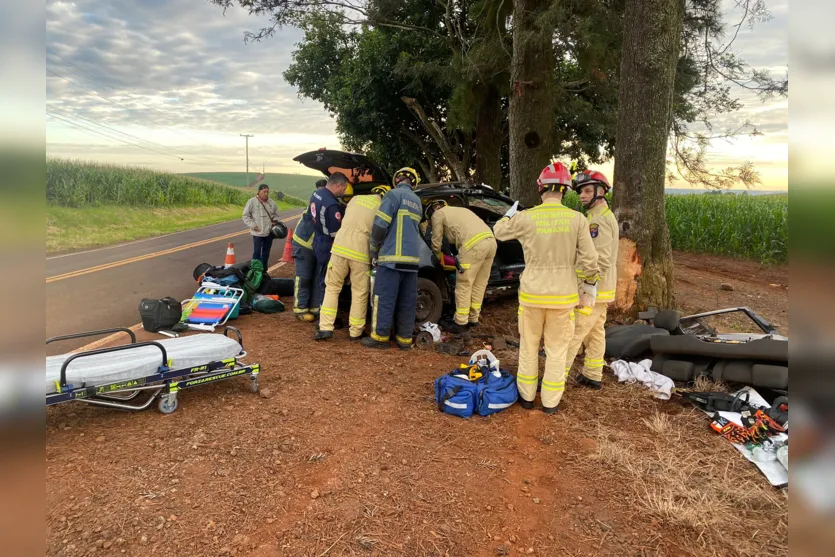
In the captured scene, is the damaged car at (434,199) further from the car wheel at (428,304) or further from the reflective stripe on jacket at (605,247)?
the reflective stripe on jacket at (605,247)

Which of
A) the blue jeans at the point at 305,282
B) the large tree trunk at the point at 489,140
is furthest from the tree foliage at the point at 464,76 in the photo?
the blue jeans at the point at 305,282

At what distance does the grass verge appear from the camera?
13.1 metres

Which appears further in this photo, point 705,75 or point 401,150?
point 401,150

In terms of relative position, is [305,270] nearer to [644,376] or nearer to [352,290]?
[352,290]

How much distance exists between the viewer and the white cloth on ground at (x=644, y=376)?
14.5ft

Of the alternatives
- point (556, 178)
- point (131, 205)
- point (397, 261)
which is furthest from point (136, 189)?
point (556, 178)

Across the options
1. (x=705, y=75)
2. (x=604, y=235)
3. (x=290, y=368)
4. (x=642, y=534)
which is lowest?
(x=642, y=534)

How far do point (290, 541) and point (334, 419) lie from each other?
1329 mm

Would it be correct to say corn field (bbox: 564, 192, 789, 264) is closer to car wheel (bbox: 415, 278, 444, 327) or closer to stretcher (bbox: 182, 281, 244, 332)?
car wheel (bbox: 415, 278, 444, 327)

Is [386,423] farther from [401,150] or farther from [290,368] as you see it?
[401,150]

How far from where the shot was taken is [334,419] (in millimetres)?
3805

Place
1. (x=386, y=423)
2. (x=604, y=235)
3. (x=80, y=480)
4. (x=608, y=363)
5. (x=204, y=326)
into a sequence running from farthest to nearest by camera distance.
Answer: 1. (x=204, y=326)
2. (x=608, y=363)
3. (x=604, y=235)
4. (x=386, y=423)
5. (x=80, y=480)

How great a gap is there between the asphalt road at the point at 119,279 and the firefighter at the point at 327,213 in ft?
8.92

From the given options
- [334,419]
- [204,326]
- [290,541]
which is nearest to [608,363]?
[334,419]
